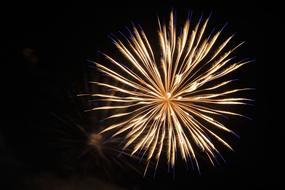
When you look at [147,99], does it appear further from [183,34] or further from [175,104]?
[183,34]

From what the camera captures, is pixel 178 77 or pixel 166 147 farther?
pixel 166 147

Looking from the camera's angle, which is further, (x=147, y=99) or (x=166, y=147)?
(x=166, y=147)

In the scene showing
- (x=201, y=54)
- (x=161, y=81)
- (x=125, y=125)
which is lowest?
(x=125, y=125)

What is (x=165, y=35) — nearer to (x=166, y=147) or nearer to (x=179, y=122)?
(x=179, y=122)

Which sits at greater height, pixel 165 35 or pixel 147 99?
pixel 165 35

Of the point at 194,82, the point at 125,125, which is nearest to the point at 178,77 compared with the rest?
the point at 194,82

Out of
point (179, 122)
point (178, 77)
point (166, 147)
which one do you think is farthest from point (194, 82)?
point (166, 147)

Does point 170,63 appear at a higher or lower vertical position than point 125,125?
higher

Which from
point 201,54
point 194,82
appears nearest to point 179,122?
point 194,82
